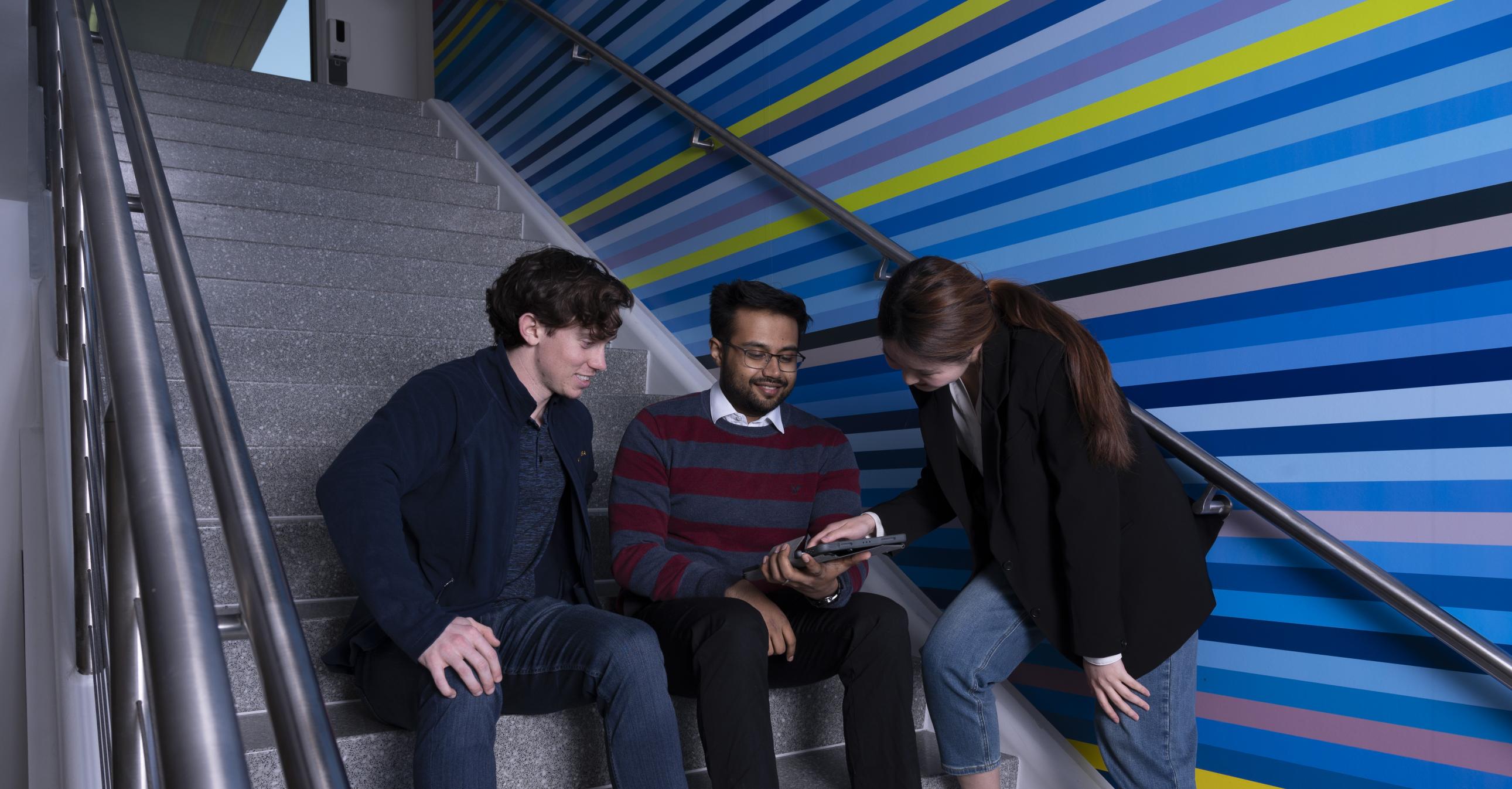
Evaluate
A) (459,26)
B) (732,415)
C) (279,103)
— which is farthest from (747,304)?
(459,26)

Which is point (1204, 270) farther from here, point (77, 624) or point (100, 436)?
point (77, 624)

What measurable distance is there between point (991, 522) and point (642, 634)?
23.6 inches

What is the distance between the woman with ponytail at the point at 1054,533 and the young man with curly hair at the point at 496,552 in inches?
18.6

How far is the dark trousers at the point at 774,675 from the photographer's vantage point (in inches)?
64.5

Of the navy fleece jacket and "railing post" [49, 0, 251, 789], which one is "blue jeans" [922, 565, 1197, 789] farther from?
"railing post" [49, 0, 251, 789]

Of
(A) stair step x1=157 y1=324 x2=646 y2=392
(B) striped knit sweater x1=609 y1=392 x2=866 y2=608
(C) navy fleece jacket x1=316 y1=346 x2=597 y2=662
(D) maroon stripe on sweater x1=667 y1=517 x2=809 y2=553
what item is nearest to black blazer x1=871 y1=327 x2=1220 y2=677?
(B) striped knit sweater x1=609 y1=392 x2=866 y2=608

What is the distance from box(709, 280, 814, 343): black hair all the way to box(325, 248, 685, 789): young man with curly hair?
1.11ft

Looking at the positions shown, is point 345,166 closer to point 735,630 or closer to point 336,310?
point 336,310

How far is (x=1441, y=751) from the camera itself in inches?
60.0

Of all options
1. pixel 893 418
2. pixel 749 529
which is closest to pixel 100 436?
pixel 749 529

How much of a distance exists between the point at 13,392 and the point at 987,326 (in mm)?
1884

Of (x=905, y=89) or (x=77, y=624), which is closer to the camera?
(x=77, y=624)

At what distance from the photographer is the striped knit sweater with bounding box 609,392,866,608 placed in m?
2.00

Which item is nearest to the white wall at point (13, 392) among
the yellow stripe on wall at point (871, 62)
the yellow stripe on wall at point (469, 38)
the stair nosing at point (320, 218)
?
the stair nosing at point (320, 218)
